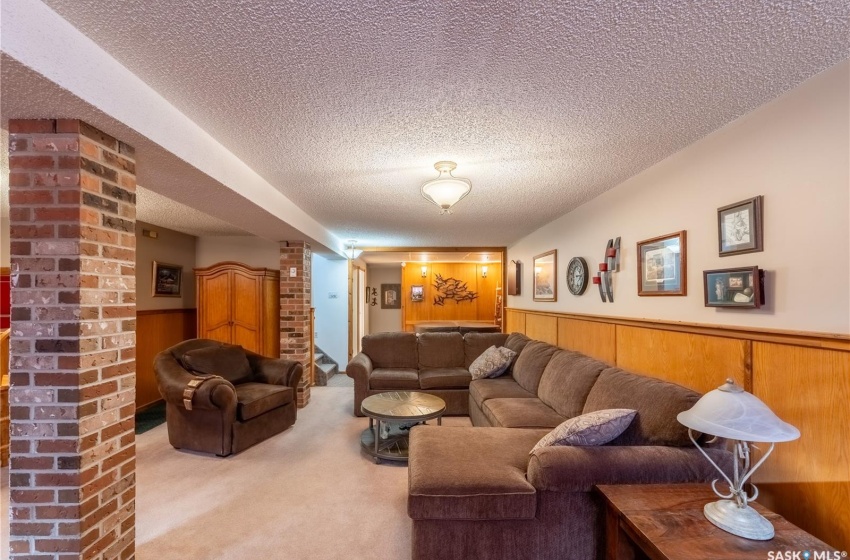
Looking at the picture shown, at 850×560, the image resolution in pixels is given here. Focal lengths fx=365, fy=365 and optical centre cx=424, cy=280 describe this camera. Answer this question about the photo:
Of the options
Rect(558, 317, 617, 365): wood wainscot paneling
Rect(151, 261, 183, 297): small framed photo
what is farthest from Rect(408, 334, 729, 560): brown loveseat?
Rect(151, 261, 183, 297): small framed photo

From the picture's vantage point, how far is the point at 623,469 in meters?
1.71

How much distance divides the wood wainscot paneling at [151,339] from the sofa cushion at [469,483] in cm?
399

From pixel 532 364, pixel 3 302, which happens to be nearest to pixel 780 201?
pixel 532 364

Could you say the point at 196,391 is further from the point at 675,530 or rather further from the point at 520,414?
the point at 675,530

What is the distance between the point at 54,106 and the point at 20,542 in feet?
5.74

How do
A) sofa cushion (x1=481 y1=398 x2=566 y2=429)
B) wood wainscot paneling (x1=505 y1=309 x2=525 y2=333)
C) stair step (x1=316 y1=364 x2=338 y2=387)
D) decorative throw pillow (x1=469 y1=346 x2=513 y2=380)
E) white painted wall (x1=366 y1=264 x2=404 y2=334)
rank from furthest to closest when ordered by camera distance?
white painted wall (x1=366 y1=264 x2=404 y2=334) < stair step (x1=316 y1=364 x2=338 y2=387) < wood wainscot paneling (x1=505 y1=309 x2=525 y2=333) < decorative throw pillow (x1=469 y1=346 x2=513 y2=380) < sofa cushion (x1=481 y1=398 x2=566 y2=429)

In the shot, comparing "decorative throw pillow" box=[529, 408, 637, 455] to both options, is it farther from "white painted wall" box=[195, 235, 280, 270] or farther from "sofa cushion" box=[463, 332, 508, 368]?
"white painted wall" box=[195, 235, 280, 270]

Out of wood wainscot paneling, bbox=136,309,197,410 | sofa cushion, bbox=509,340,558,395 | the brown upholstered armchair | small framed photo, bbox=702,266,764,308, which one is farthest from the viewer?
wood wainscot paneling, bbox=136,309,197,410

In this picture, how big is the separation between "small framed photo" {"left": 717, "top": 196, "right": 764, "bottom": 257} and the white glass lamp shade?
0.75 meters

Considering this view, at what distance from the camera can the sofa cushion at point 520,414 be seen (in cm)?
267

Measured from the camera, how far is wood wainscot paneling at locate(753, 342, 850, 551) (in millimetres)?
1366

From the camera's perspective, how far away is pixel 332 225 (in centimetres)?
466

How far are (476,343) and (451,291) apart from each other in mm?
3925

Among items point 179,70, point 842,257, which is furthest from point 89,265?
point 842,257
